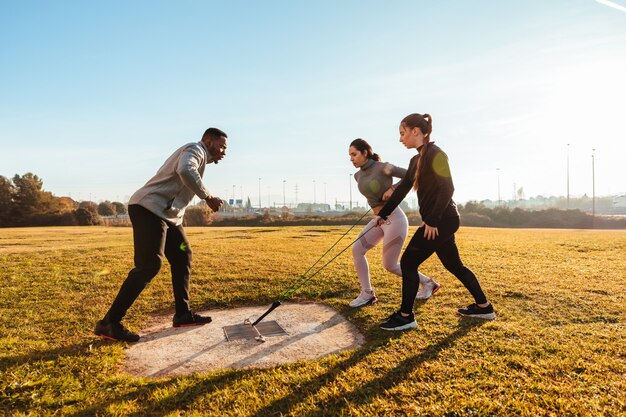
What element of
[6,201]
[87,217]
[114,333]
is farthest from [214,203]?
[6,201]

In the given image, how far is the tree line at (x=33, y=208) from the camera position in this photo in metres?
47.5

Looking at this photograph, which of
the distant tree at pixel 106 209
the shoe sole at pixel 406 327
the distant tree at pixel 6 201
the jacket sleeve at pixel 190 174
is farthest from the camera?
the distant tree at pixel 106 209

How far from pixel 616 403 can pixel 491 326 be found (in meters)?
1.53

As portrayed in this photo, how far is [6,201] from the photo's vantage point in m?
49.2

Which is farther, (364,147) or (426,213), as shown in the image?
(364,147)

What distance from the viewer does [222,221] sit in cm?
4878

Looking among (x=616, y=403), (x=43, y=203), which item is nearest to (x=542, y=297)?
(x=616, y=403)

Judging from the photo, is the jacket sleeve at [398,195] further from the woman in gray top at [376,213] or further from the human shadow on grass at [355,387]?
the human shadow on grass at [355,387]

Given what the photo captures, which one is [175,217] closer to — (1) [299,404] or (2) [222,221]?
(1) [299,404]

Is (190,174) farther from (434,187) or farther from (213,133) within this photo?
(434,187)

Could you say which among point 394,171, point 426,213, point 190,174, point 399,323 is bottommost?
point 399,323

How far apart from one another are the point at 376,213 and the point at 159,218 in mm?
2636

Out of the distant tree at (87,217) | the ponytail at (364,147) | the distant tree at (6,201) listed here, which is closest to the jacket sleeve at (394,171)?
the ponytail at (364,147)

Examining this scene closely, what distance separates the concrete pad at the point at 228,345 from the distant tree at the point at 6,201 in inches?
2281
